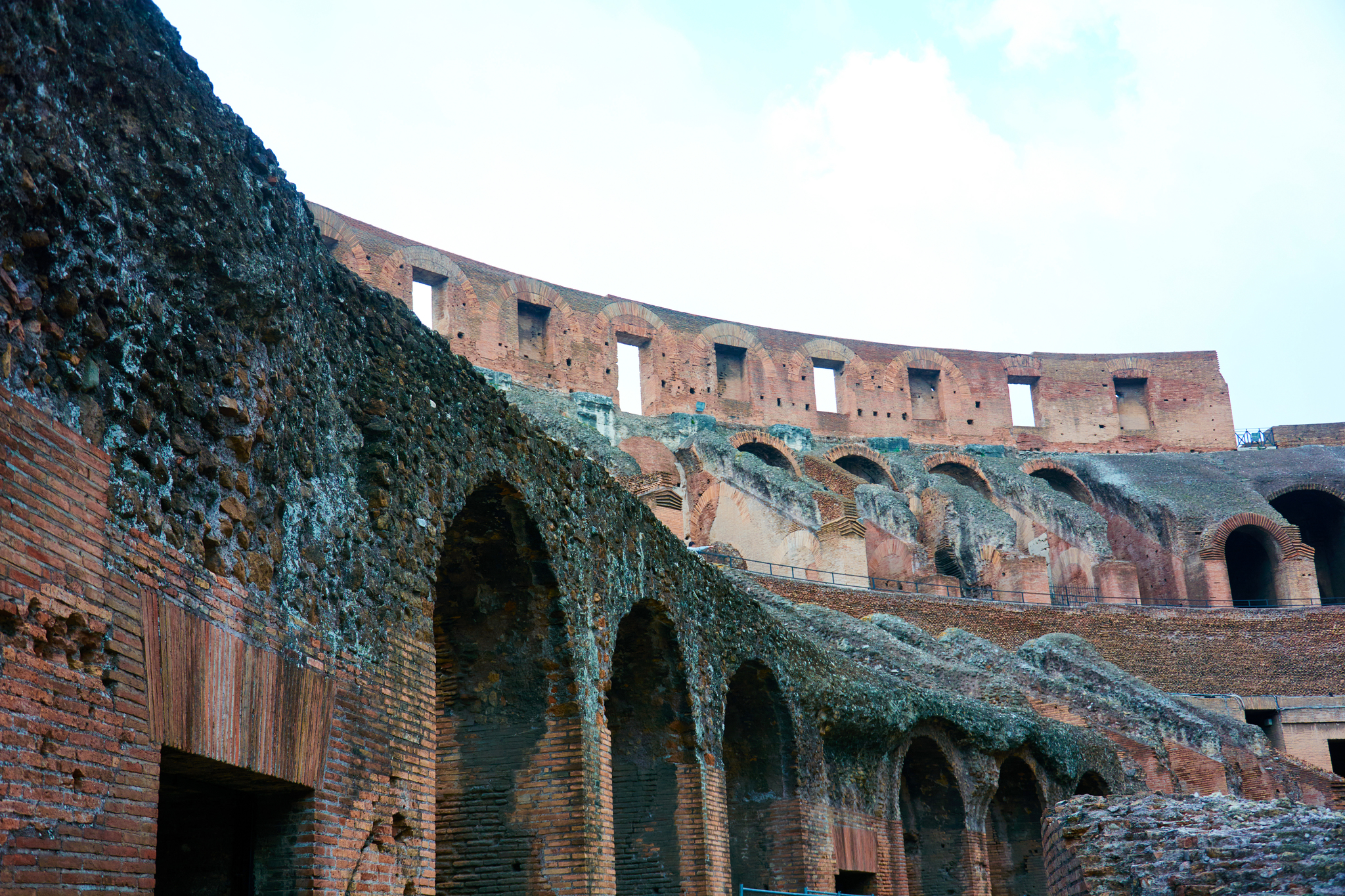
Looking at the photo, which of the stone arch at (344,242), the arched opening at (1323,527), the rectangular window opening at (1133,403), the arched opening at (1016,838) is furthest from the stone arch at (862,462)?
the arched opening at (1016,838)

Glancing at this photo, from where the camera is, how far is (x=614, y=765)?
10953mm

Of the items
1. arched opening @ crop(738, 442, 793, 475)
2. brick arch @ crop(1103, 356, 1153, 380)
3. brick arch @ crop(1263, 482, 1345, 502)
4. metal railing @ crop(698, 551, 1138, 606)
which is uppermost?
brick arch @ crop(1103, 356, 1153, 380)

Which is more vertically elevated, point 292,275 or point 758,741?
point 292,275

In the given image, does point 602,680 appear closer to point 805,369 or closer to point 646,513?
point 646,513

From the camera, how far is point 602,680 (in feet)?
29.5

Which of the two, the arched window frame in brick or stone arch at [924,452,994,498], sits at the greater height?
the arched window frame in brick

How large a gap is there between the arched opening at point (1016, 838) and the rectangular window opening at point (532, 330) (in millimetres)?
20247

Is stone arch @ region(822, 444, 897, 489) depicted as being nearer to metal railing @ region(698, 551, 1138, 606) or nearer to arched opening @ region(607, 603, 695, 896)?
metal railing @ region(698, 551, 1138, 606)

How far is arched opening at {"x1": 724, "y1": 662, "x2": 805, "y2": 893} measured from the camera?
1248 cm

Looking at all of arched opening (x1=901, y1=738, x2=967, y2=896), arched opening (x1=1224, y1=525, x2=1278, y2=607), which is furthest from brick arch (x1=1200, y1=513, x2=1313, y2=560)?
A: arched opening (x1=901, y1=738, x2=967, y2=896)

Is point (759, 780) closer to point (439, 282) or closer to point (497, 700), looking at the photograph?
point (497, 700)

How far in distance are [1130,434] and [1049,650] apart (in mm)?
21925

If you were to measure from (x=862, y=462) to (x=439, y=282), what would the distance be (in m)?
13.9

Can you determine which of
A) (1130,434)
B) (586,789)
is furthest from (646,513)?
(1130,434)
